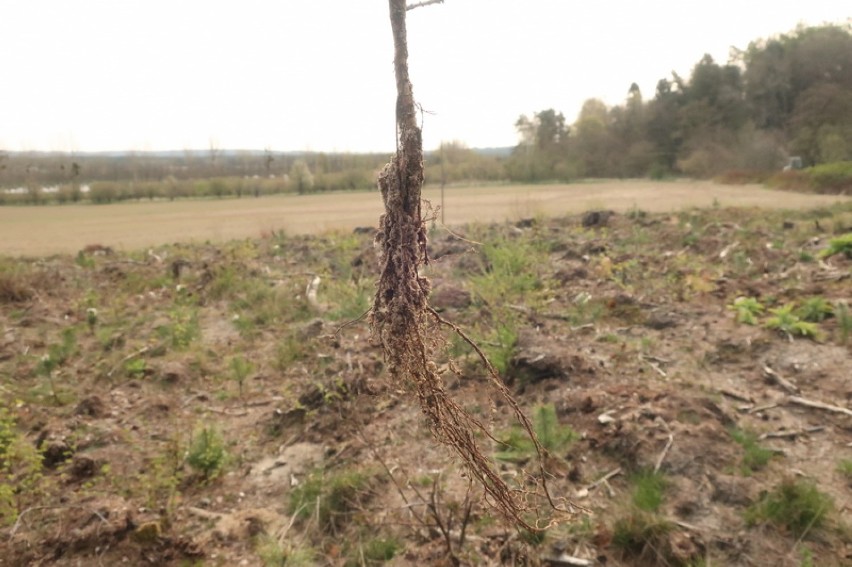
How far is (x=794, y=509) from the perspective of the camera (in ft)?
9.23

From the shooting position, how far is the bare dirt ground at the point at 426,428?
9.36 ft

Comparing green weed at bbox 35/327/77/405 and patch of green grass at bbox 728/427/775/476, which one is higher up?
green weed at bbox 35/327/77/405

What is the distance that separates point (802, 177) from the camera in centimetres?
2261

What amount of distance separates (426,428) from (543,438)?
0.96 meters

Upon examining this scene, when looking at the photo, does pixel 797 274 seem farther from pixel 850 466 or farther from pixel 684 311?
pixel 850 466

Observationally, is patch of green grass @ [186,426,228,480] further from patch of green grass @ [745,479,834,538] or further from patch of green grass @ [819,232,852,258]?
patch of green grass @ [819,232,852,258]

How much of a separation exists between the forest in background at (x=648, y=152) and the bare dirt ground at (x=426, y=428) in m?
15.1

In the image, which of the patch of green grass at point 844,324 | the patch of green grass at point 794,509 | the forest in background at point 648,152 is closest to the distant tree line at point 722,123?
the forest in background at point 648,152

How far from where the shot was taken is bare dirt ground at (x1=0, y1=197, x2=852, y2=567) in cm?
285

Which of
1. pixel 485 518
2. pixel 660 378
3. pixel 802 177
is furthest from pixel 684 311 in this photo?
A: pixel 802 177

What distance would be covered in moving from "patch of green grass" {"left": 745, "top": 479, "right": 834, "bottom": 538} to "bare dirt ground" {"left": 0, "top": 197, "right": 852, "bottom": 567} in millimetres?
11

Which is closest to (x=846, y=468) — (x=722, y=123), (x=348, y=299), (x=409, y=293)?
(x=409, y=293)

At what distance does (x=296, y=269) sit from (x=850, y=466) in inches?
346

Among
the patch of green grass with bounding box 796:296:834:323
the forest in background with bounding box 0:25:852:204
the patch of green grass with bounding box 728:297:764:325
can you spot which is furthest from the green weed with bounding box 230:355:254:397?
the forest in background with bounding box 0:25:852:204
